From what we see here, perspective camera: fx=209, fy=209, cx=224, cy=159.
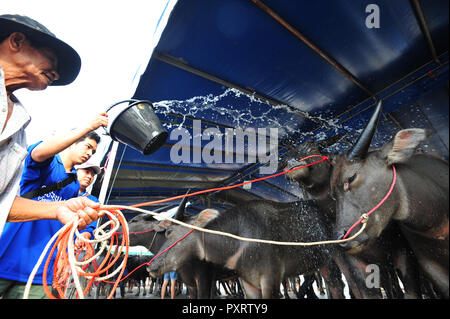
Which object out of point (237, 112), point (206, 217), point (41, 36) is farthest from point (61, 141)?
point (237, 112)

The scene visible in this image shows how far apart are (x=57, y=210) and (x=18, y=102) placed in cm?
70

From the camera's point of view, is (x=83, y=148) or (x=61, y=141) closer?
(x=61, y=141)

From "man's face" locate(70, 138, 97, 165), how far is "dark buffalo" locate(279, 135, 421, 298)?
1990 millimetres

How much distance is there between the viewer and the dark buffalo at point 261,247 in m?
2.30

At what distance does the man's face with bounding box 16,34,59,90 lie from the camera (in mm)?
1137

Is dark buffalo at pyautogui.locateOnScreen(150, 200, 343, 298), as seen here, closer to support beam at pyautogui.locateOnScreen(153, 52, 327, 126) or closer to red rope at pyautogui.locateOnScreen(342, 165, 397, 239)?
red rope at pyautogui.locateOnScreen(342, 165, 397, 239)

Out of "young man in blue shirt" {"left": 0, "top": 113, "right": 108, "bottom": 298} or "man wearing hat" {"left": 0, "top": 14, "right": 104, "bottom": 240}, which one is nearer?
"man wearing hat" {"left": 0, "top": 14, "right": 104, "bottom": 240}

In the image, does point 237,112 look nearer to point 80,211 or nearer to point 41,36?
point 41,36

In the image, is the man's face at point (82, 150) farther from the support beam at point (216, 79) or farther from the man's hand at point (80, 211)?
the support beam at point (216, 79)

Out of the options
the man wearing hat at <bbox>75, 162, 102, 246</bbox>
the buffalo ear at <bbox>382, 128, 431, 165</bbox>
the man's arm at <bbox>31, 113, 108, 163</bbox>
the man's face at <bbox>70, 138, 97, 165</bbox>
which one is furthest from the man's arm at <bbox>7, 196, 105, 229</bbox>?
the buffalo ear at <bbox>382, 128, 431, 165</bbox>

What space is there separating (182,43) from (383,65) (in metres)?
2.01

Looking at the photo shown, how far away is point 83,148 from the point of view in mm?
2014
